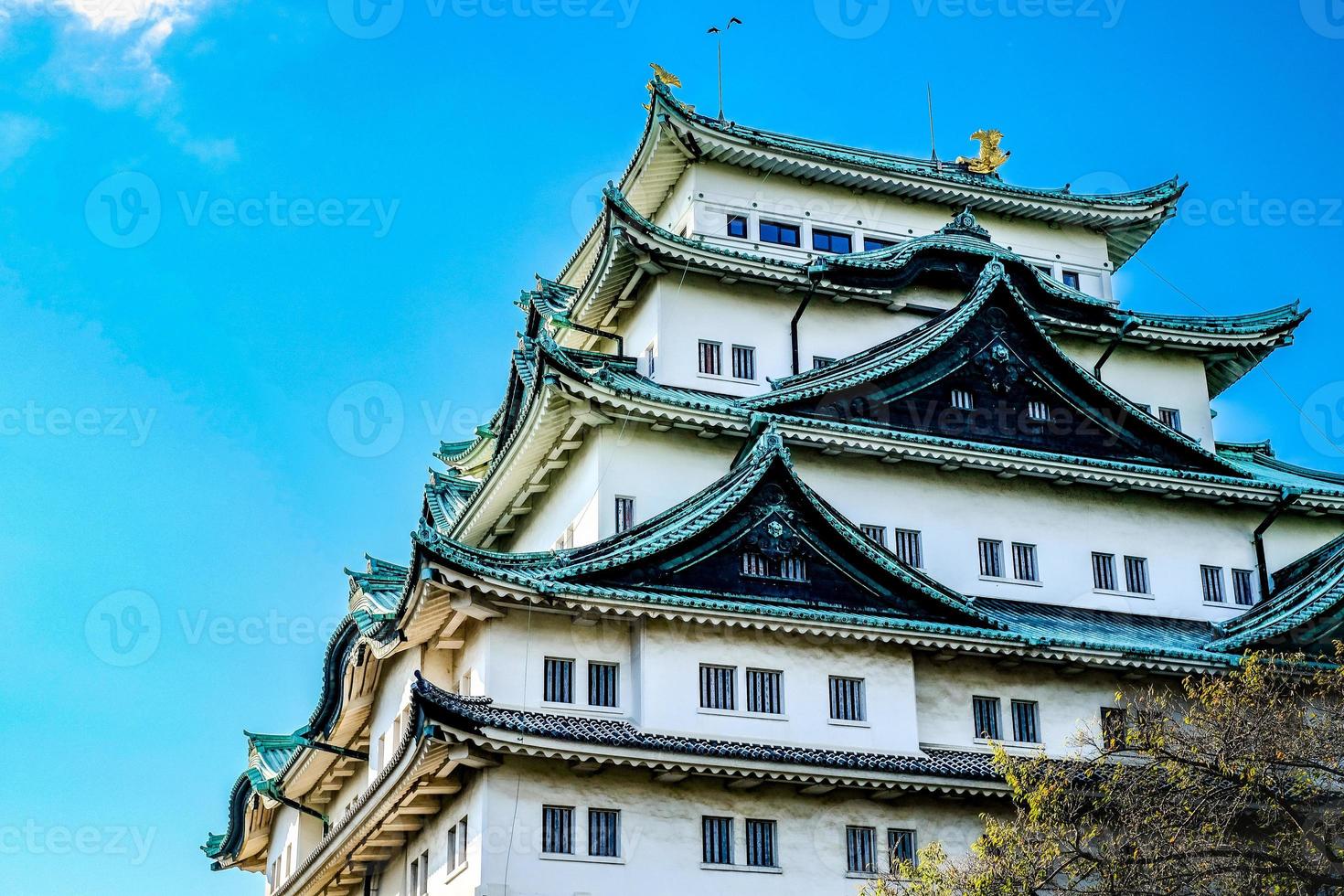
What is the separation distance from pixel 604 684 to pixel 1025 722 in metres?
8.44

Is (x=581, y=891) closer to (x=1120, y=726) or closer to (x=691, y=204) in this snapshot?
(x=1120, y=726)

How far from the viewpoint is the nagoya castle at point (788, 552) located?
28094 mm

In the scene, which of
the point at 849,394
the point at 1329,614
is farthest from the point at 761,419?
the point at 1329,614

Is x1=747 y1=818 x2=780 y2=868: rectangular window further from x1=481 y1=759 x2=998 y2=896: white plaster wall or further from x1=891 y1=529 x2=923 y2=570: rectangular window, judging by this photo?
x1=891 y1=529 x2=923 y2=570: rectangular window

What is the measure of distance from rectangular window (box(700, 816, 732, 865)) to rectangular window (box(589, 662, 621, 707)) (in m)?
2.63

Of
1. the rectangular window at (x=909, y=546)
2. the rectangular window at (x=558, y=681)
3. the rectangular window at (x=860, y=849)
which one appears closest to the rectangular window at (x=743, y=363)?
the rectangular window at (x=909, y=546)

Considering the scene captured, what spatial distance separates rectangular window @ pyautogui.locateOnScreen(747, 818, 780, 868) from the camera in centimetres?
2819

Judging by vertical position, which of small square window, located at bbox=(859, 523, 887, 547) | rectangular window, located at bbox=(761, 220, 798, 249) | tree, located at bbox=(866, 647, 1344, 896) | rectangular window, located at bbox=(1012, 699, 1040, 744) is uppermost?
rectangular window, located at bbox=(761, 220, 798, 249)

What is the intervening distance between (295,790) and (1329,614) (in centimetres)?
2395

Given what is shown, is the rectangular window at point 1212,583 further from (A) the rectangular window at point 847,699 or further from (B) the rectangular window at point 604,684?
(B) the rectangular window at point 604,684

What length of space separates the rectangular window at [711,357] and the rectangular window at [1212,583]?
1151 cm

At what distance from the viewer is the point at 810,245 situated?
1567 inches

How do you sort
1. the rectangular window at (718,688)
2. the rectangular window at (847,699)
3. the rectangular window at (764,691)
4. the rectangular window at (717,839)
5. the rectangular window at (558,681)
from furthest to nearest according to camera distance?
1. the rectangular window at (847,699)
2. the rectangular window at (764,691)
3. the rectangular window at (718,688)
4. the rectangular window at (558,681)
5. the rectangular window at (717,839)

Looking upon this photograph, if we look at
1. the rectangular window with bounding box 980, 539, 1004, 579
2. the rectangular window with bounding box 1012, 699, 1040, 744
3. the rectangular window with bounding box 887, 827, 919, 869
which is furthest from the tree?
the rectangular window with bounding box 980, 539, 1004, 579
